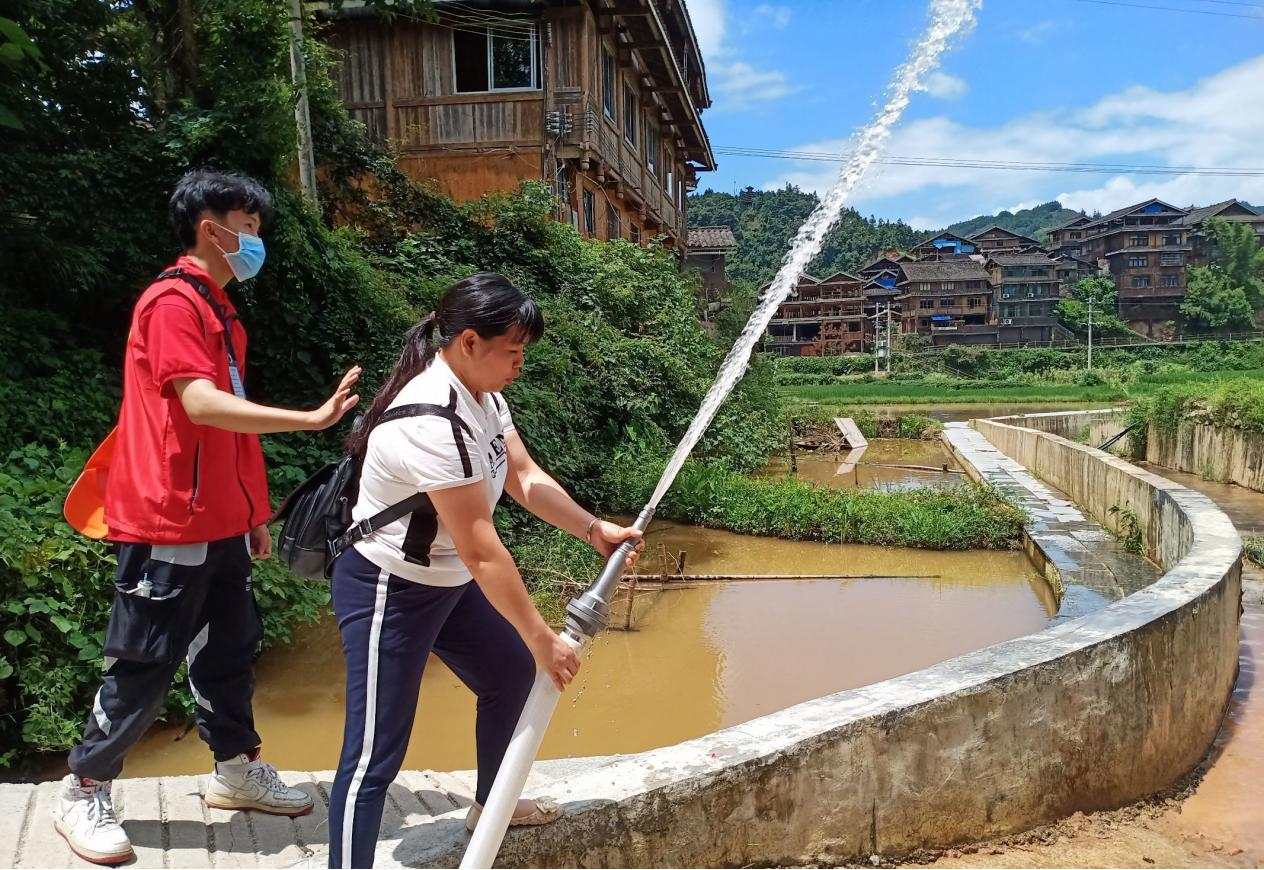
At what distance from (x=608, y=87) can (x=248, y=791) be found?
1510cm

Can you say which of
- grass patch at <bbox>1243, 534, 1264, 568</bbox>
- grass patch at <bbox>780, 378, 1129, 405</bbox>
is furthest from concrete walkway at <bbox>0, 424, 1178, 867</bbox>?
grass patch at <bbox>780, 378, 1129, 405</bbox>

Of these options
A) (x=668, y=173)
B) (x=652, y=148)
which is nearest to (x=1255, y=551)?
(x=652, y=148)

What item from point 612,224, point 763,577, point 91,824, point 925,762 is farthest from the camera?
point 612,224

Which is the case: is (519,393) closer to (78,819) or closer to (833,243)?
(78,819)

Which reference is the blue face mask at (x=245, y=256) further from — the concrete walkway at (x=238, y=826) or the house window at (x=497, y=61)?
the house window at (x=497, y=61)

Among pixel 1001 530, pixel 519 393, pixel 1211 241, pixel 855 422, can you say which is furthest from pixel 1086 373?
pixel 519 393

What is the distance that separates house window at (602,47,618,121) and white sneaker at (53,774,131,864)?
1429cm

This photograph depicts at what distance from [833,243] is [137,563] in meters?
97.7

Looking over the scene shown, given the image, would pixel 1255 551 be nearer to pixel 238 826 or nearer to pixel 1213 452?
pixel 1213 452

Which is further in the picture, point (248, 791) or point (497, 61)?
point (497, 61)

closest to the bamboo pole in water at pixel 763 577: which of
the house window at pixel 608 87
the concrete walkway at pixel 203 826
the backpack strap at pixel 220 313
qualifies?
the concrete walkway at pixel 203 826

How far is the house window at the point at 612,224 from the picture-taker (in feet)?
54.7

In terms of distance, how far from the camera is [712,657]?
6.38 meters

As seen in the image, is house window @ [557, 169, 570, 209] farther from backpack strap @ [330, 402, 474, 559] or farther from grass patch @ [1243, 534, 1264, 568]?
backpack strap @ [330, 402, 474, 559]
